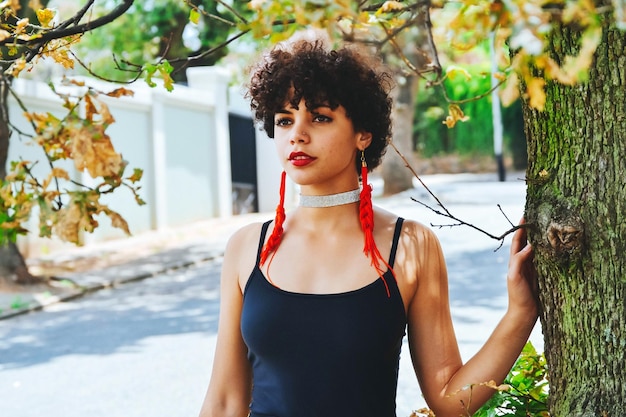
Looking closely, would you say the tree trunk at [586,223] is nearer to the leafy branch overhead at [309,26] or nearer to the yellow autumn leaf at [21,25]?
the leafy branch overhead at [309,26]

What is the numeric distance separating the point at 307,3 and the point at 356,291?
1.04 m

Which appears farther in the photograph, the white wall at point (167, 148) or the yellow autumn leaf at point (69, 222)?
the white wall at point (167, 148)

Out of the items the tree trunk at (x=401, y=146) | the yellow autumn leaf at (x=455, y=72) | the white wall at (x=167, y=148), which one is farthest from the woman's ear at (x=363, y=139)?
the tree trunk at (x=401, y=146)

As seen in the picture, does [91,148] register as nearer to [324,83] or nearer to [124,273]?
[324,83]

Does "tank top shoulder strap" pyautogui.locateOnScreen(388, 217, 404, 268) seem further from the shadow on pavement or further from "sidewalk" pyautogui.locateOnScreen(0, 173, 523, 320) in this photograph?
"sidewalk" pyautogui.locateOnScreen(0, 173, 523, 320)

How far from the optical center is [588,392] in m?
2.01

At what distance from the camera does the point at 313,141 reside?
2.21 m

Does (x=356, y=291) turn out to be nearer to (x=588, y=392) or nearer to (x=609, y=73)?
(x=588, y=392)

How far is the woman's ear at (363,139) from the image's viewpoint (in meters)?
2.31

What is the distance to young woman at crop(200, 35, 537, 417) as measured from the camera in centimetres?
214

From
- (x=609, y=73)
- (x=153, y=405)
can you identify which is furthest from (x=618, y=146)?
(x=153, y=405)

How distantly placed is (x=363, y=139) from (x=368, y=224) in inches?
8.8

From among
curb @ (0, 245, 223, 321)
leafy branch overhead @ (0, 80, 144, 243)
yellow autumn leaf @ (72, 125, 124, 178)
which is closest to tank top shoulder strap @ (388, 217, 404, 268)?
leafy branch overhead @ (0, 80, 144, 243)

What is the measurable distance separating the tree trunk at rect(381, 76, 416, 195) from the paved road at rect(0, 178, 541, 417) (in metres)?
9.80
